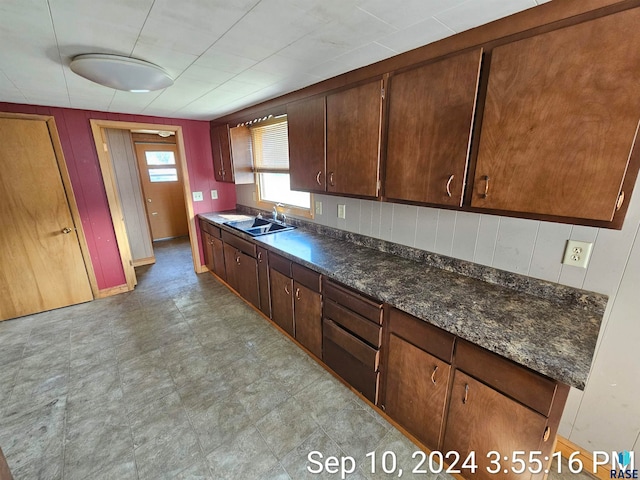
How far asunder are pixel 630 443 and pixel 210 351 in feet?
8.89

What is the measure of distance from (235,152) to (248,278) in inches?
63.9

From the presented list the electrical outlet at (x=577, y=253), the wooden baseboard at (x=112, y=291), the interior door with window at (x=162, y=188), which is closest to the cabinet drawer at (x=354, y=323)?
the electrical outlet at (x=577, y=253)

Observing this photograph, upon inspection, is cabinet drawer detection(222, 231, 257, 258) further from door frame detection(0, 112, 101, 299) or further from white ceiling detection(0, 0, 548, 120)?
door frame detection(0, 112, 101, 299)

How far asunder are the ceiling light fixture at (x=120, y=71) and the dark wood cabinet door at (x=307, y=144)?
91 cm

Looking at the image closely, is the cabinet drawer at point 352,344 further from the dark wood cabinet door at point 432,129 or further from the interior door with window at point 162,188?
the interior door with window at point 162,188

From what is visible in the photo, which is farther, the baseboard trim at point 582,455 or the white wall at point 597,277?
the baseboard trim at point 582,455

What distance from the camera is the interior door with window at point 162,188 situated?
5191 mm

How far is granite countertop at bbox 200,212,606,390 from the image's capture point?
3.17 ft

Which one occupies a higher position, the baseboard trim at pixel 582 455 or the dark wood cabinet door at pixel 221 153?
the dark wood cabinet door at pixel 221 153

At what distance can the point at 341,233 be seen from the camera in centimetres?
238

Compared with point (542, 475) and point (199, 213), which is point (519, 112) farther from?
point (199, 213)

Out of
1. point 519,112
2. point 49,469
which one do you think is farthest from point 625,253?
point 49,469

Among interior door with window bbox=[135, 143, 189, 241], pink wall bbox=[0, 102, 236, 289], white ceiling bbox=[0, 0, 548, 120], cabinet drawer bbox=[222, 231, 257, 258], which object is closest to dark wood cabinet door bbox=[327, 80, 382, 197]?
white ceiling bbox=[0, 0, 548, 120]

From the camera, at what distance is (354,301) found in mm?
1639
